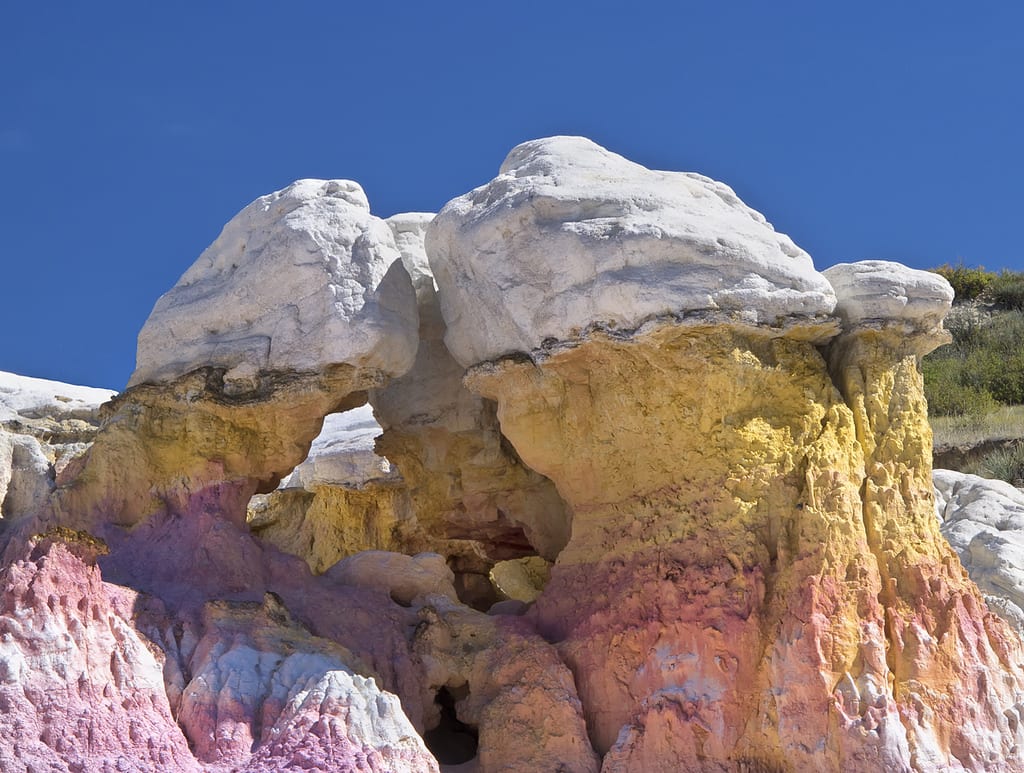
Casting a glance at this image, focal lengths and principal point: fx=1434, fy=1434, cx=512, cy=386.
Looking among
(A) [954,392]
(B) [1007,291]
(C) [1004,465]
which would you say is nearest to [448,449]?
(C) [1004,465]

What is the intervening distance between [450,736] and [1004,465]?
11716mm

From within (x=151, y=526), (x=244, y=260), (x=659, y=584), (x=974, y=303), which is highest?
(x=974, y=303)

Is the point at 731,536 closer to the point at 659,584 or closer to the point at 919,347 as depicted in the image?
the point at 659,584

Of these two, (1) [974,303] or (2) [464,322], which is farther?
(1) [974,303]

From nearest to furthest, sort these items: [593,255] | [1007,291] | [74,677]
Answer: [74,677]
[593,255]
[1007,291]

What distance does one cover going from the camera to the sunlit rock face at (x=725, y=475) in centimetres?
809

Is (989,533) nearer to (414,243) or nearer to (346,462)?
(414,243)

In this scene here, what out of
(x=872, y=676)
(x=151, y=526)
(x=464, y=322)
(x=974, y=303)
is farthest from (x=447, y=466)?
(x=974, y=303)

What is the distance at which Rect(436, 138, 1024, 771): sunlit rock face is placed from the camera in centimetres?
809

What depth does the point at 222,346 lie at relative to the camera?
9500 mm

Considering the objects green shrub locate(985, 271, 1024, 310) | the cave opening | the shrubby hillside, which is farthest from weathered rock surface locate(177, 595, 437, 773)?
green shrub locate(985, 271, 1024, 310)

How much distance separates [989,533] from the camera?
1049 centimetres

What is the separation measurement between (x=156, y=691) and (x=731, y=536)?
11.3 feet

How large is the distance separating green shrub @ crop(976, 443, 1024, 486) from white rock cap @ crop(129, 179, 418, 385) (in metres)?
11.2
